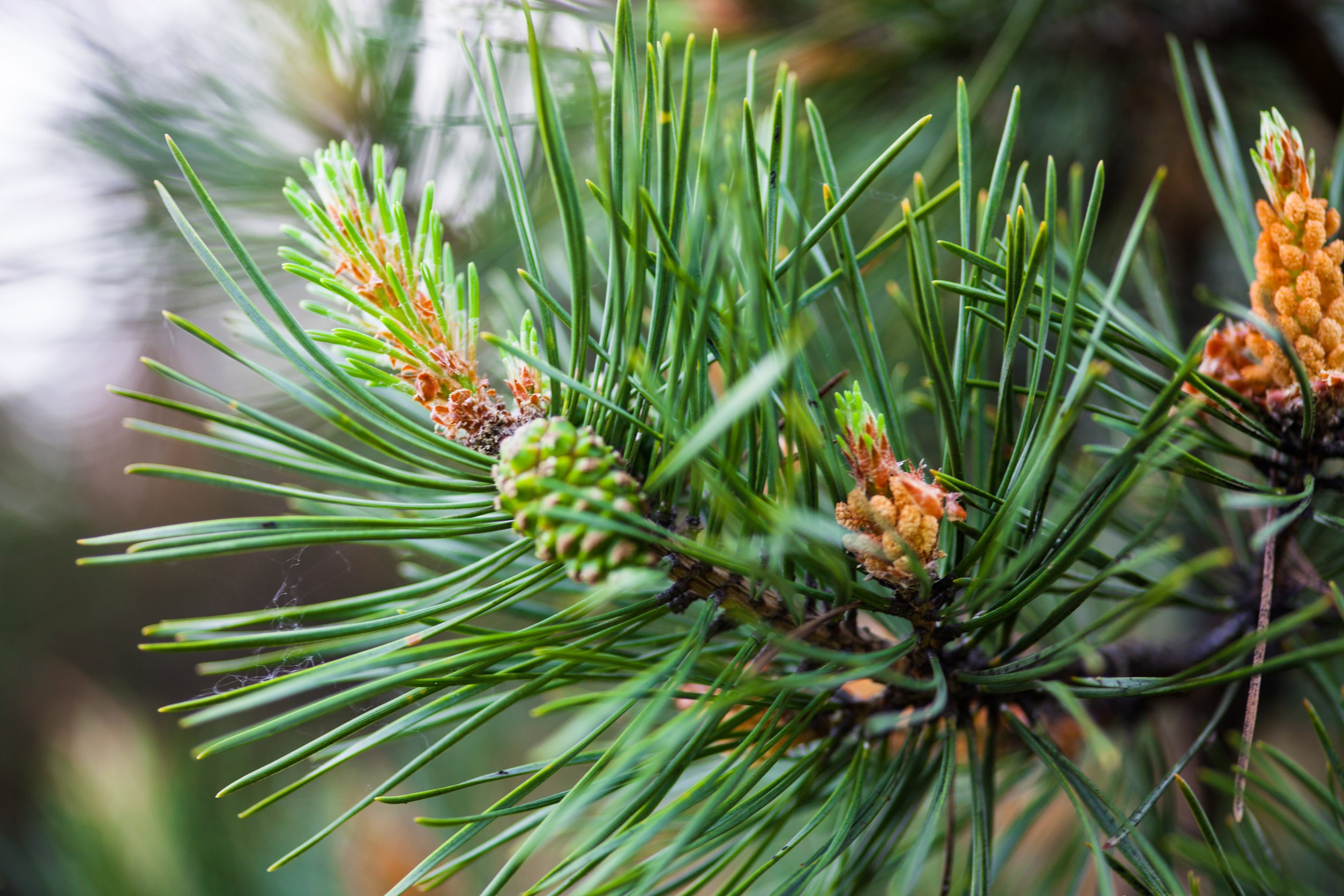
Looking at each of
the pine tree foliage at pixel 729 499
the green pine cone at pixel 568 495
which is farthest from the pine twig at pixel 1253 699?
the green pine cone at pixel 568 495

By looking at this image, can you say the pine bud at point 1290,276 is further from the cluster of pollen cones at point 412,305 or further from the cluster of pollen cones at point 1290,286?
the cluster of pollen cones at point 412,305

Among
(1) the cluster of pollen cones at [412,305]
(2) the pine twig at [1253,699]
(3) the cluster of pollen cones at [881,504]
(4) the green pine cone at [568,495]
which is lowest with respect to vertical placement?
(2) the pine twig at [1253,699]

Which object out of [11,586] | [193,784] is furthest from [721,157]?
[11,586]

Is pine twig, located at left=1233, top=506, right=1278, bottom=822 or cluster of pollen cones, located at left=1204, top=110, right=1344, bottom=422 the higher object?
cluster of pollen cones, located at left=1204, top=110, right=1344, bottom=422

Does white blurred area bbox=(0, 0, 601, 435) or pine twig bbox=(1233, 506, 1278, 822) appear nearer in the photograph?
pine twig bbox=(1233, 506, 1278, 822)

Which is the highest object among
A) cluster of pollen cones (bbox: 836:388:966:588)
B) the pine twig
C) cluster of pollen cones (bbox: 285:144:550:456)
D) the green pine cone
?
cluster of pollen cones (bbox: 285:144:550:456)

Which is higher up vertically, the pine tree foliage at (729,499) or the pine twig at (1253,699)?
the pine tree foliage at (729,499)

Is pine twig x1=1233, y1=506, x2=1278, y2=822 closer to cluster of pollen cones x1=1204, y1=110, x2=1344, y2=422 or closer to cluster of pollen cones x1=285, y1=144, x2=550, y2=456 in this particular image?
cluster of pollen cones x1=1204, y1=110, x2=1344, y2=422

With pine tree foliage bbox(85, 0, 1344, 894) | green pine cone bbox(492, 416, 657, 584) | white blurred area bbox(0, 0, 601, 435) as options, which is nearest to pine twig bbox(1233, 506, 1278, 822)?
pine tree foliage bbox(85, 0, 1344, 894)
